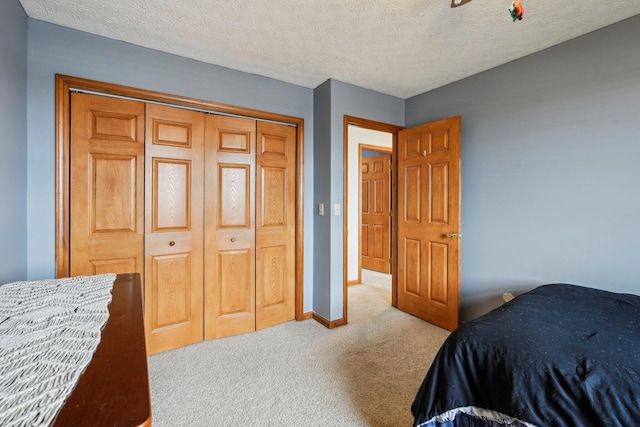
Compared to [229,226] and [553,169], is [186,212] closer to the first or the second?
[229,226]

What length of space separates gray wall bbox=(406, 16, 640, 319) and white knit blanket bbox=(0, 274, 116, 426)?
276cm

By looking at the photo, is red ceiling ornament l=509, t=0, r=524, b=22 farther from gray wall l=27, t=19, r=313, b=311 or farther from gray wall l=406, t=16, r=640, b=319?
gray wall l=27, t=19, r=313, b=311

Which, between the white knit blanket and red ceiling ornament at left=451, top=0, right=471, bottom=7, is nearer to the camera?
the white knit blanket

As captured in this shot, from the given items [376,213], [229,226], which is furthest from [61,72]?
[376,213]

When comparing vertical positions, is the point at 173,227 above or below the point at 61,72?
below

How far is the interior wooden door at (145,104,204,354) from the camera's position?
2283 millimetres

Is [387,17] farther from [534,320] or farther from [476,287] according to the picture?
[476,287]

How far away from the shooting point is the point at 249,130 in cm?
267

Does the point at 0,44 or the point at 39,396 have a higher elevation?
the point at 0,44

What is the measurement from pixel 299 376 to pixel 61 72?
2634 millimetres

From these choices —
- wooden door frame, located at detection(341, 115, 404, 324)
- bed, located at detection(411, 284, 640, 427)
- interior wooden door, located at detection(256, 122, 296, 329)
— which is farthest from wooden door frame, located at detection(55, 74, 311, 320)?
bed, located at detection(411, 284, 640, 427)

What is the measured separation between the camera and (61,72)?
196cm

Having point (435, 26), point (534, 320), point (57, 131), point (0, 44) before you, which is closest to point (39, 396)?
point (534, 320)

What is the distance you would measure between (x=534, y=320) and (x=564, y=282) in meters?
1.13
